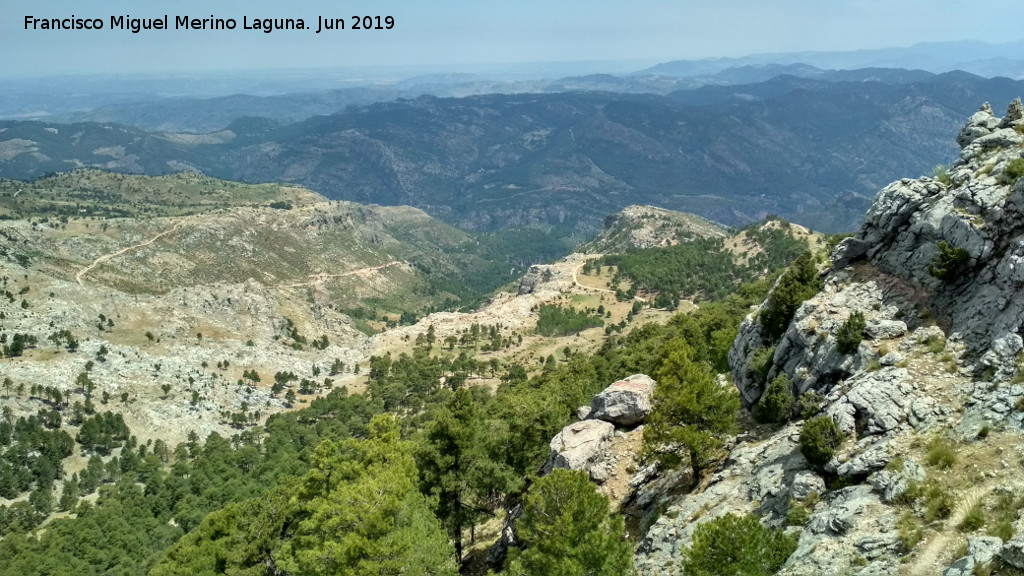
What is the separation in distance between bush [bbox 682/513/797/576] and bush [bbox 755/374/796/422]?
16361 mm

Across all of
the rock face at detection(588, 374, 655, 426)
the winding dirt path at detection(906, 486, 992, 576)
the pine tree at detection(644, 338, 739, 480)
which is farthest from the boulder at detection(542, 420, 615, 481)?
the winding dirt path at detection(906, 486, 992, 576)

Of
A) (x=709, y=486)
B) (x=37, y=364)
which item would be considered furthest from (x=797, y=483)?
(x=37, y=364)

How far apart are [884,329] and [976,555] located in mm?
20493

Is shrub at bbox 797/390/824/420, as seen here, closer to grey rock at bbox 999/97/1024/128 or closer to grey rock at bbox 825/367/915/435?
grey rock at bbox 825/367/915/435

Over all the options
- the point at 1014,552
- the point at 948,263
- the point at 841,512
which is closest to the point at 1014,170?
the point at 948,263

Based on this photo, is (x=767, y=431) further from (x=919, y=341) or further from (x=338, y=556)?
(x=338, y=556)

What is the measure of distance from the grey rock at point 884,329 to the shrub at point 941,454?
1017 centimetres

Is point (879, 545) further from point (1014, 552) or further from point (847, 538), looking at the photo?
point (1014, 552)

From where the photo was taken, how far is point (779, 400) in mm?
42719

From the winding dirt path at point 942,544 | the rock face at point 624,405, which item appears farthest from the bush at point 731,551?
the rock face at point 624,405

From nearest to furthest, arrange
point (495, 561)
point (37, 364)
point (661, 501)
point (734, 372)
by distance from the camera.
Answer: point (661, 501)
point (495, 561)
point (734, 372)
point (37, 364)

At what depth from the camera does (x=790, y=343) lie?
45.9m

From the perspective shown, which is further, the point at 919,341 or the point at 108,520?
the point at 108,520

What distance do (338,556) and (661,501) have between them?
23.1m
